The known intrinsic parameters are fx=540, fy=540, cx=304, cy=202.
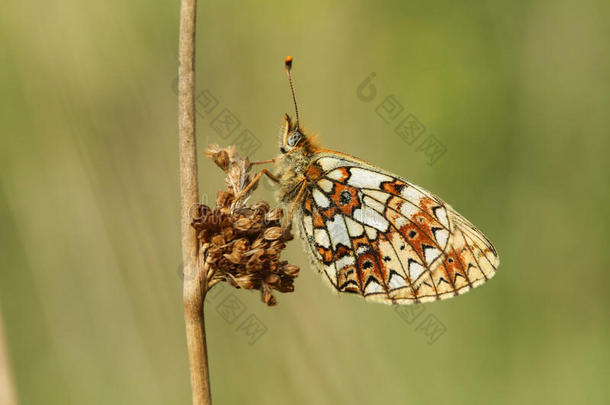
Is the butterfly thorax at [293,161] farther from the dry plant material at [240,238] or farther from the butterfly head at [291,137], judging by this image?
the dry plant material at [240,238]

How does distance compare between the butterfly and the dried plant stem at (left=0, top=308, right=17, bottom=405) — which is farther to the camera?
the butterfly

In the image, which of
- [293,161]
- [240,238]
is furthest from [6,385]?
[293,161]

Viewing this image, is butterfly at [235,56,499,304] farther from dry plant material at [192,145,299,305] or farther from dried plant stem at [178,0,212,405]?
dried plant stem at [178,0,212,405]

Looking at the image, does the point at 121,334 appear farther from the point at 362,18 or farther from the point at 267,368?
the point at 362,18

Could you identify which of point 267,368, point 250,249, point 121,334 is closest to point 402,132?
point 267,368

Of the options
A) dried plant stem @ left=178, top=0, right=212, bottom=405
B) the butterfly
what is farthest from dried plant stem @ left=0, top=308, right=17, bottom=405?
the butterfly

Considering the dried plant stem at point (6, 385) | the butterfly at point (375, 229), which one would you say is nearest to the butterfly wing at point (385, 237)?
the butterfly at point (375, 229)
